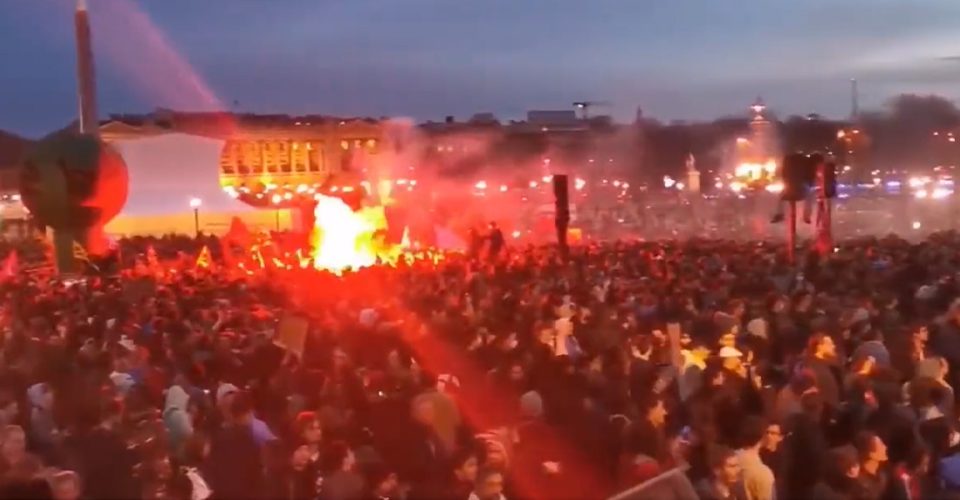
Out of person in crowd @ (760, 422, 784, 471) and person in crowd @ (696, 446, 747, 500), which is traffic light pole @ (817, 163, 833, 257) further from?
person in crowd @ (696, 446, 747, 500)

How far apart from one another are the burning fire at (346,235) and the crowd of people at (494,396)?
14.8 metres

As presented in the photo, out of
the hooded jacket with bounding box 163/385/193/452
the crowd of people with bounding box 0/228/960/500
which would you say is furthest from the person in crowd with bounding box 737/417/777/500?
the hooded jacket with bounding box 163/385/193/452

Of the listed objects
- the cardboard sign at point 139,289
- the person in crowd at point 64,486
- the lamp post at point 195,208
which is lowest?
the lamp post at point 195,208

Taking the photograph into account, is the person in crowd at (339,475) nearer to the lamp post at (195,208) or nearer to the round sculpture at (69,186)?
the round sculpture at (69,186)

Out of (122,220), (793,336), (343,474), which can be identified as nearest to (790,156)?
(793,336)

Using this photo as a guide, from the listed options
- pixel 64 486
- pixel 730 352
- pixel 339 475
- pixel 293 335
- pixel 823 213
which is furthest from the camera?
pixel 823 213

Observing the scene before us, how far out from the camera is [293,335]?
9.61m

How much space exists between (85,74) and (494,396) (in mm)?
30392

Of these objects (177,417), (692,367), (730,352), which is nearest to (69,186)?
(177,417)

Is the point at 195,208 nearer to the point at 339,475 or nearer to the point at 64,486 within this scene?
the point at 339,475

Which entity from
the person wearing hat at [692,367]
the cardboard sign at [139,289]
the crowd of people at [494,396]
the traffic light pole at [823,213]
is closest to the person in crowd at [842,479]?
the crowd of people at [494,396]

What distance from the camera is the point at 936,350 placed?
8844 mm

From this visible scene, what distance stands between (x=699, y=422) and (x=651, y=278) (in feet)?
27.1

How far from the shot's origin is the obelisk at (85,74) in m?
34.7
